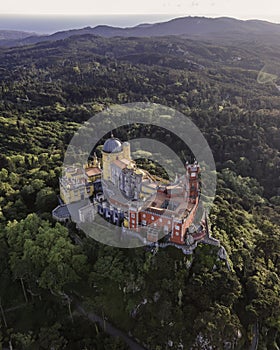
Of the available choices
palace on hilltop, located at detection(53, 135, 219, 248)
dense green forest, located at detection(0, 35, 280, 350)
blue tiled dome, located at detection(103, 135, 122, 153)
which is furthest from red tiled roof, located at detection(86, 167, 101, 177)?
dense green forest, located at detection(0, 35, 280, 350)

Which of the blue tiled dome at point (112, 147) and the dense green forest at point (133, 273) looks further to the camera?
the blue tiled dome at point (112, 147)

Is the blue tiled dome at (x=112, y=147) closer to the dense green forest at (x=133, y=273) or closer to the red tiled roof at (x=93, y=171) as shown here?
the red tiled roof at (x=93, y=171)

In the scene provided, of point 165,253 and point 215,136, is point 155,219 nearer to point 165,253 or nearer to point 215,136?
point 165,253

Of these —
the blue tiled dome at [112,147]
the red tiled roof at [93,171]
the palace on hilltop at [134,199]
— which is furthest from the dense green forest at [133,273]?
the blue tiled dome at [112,147]

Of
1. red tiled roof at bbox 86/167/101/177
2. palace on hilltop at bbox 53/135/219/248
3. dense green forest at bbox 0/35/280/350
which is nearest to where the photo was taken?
dense green forest at bbox 0/35/280/350

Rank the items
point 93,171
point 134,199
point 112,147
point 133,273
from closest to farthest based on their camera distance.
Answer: point 133,273 < point 134,199 < point 112,147 < point 93,171

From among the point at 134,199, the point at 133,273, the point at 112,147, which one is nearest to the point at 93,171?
the point at 112,147

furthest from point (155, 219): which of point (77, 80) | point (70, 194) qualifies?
point (77, 80)

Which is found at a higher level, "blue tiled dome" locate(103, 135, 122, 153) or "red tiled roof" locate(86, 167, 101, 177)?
"blue tiled dome" locate(103, 135, 122, 153)

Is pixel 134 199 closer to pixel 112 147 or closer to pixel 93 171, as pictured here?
pixel 112 147

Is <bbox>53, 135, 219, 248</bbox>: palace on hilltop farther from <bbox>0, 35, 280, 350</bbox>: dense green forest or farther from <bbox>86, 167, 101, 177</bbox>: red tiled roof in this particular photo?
<bbox>0, 35, 280, 350</bbox>: dense green forest

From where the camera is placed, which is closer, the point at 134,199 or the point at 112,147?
the point at 134,199
